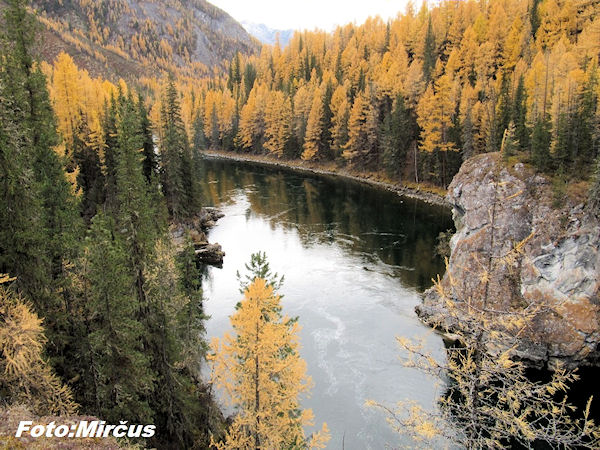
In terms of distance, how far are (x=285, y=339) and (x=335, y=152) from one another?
79588mm

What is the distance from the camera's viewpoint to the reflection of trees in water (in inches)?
1799

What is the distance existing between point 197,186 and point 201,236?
955 centimetres

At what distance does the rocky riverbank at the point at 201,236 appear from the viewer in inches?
1836

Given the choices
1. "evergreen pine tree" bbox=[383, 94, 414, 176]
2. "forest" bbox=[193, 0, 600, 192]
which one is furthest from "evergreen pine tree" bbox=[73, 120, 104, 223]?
"evergreen pine tree" bbox=[383, 94, 414, 176]

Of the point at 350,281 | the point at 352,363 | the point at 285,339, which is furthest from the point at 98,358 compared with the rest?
the point at 350,281

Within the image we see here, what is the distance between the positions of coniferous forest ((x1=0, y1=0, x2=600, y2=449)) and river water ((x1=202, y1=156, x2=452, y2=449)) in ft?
9.15

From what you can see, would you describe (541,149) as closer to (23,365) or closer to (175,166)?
(23,365)

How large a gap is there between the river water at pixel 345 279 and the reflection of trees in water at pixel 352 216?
0.55 ft

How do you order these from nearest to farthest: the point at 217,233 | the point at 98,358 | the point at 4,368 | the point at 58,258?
the point at 4,368, the point at 98,358, the point at 58,258, the point at 217,233

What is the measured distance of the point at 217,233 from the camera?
185 ft

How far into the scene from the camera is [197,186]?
57906mm

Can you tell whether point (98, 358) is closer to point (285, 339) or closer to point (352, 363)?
point (285, 339)

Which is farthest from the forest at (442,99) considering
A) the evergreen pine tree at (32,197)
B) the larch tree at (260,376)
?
the evergreen pine tree at (32,197)

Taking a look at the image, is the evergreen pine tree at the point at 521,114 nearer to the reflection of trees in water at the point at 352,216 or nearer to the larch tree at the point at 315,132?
the reflection of trees in water at the point at 352,216
